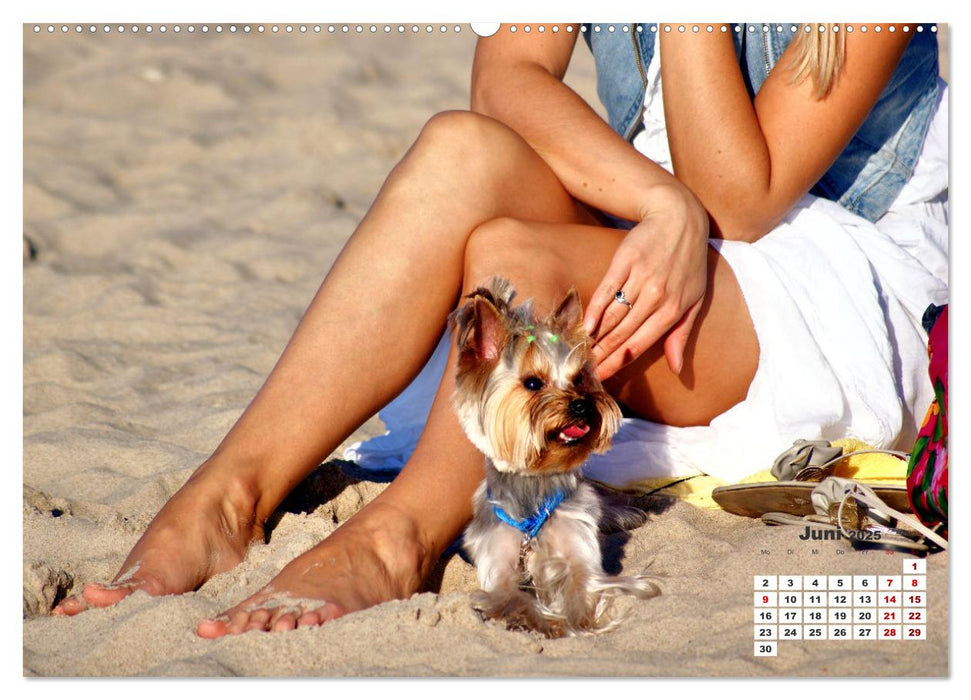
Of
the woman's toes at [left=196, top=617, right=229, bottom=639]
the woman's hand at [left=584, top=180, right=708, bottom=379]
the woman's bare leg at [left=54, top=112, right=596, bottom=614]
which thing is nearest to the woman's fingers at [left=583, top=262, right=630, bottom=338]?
the woman's hand at [left=584, top=180, right=708, bottom=379]

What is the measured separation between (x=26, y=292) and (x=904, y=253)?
377 cm

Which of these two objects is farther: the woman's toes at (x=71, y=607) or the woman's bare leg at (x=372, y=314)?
the woman's bare leg at (x=372, y=314)

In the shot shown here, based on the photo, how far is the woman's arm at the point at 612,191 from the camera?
9.28 ft

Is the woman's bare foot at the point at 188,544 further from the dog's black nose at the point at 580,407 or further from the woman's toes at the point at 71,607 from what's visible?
the dog's black nose at the point at 580,407

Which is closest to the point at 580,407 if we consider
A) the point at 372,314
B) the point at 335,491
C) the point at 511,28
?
the point at 372,314

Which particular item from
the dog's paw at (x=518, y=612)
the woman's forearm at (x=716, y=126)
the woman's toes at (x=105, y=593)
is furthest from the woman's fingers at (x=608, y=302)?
the woman's toes at (x=105, y=593)

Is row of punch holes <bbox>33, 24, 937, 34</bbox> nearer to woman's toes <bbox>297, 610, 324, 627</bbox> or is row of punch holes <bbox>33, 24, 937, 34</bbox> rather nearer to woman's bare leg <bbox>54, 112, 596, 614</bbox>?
woman's bare leg <bbox>54, 112, 596, 614</bbox>

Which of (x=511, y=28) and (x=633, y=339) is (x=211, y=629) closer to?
(x=633, y=339)

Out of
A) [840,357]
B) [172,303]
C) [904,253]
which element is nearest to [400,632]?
[840,357]

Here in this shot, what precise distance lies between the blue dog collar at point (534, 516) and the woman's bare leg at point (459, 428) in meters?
0.22

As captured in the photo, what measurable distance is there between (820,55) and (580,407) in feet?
4.14

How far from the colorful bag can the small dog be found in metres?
0.64

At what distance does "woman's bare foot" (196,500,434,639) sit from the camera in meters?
2.46

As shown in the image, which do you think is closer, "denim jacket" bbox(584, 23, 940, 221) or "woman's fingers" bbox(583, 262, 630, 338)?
"woman's fingers" bbox(583, 262, 630, 338)
